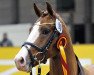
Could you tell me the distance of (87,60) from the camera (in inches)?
362

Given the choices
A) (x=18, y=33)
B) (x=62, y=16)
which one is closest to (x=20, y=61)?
(x=18, y=33)

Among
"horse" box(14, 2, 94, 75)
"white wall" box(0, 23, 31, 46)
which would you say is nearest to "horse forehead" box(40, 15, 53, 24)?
"horse" box(14, 2, 94, 75)

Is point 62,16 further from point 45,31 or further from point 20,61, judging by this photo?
point 20,61

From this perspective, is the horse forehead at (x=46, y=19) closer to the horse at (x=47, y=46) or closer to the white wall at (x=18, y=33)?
the horse at (x=47, y=46)

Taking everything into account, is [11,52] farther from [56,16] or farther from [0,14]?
[0,14]

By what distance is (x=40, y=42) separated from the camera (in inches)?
188

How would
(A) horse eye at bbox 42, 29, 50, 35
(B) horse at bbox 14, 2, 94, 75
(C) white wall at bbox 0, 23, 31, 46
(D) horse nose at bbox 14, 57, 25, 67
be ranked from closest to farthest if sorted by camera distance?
(D) horse nose at bbox 14, 57, 25, 67
(B) horse at bbox 14, 2, 94, 75
(A) horse eye at bbox 42, 29, 50, 35
(C) white wall at bbox 0, 23, 31, 46

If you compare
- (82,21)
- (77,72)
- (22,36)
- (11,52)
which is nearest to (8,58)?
(11,52)

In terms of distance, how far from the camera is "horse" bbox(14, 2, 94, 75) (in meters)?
4.66

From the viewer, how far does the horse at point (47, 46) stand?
466 cm

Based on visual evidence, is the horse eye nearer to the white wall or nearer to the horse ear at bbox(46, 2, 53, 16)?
the horse ear at bbox(46, 2, 53, 16)

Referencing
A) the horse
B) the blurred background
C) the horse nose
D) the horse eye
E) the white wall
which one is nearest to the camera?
the horse nose

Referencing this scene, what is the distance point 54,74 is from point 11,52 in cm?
557

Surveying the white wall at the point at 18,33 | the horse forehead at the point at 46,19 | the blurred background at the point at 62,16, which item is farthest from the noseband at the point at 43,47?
the white wall at the point at 18,33
